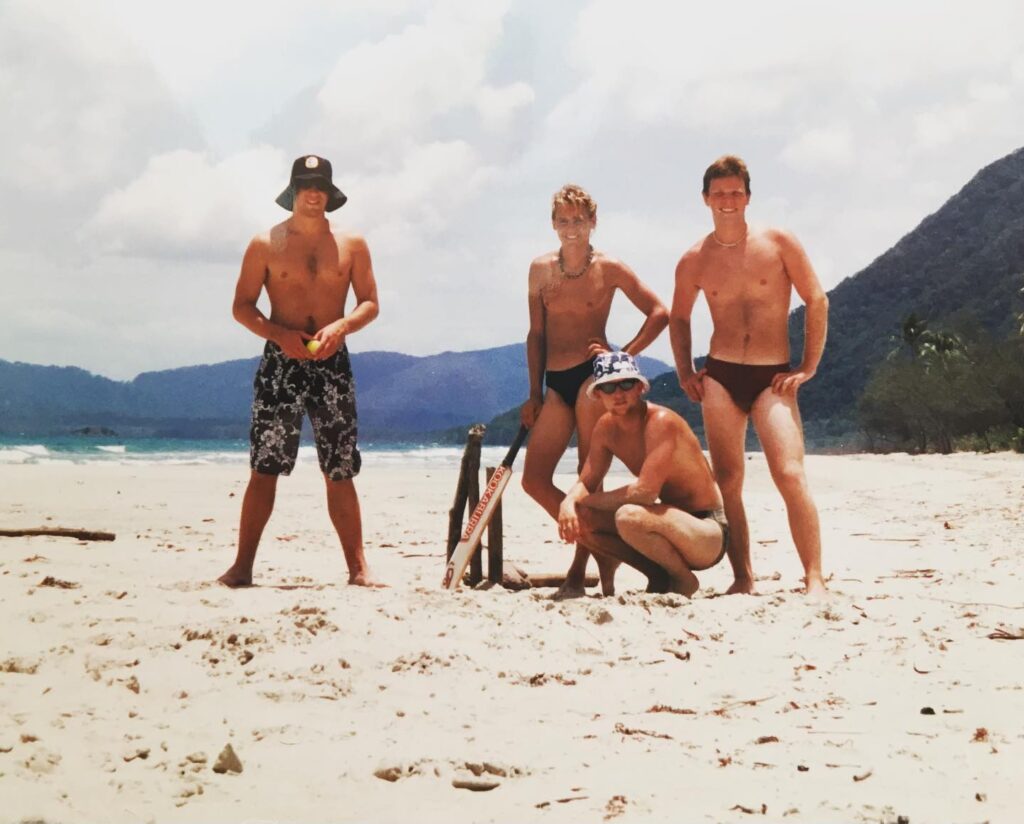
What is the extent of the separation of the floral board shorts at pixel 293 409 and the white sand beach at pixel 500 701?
81cm

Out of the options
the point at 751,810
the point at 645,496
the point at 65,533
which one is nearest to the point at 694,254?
the point at 645,496

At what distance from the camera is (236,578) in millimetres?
5207

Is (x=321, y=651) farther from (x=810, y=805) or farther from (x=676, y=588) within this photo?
(x=676, y=588)

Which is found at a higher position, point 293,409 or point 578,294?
point 578,294

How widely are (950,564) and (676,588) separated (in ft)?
7.82

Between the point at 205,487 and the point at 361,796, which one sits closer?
the point at 361,796

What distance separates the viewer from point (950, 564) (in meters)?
6.19

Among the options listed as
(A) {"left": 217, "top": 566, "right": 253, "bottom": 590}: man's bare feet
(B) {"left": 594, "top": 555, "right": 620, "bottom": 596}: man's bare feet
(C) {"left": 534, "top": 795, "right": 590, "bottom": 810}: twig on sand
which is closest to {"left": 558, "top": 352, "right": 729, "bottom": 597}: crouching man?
(B) {"left": 594, "top": 555, "right": 620, "bottom": 596}: man's bare feet

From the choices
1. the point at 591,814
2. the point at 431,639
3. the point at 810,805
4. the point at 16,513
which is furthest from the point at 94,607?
the point at 16,513

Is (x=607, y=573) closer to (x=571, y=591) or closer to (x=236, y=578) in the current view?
(x=571, y=591)

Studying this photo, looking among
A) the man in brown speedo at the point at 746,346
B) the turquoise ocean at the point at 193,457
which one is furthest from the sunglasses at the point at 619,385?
the turquoise ocean at the point at 193,457

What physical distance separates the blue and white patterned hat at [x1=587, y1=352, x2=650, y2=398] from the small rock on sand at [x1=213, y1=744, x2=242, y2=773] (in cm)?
277

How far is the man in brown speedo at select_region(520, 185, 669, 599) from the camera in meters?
5.29

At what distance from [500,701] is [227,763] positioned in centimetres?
99
